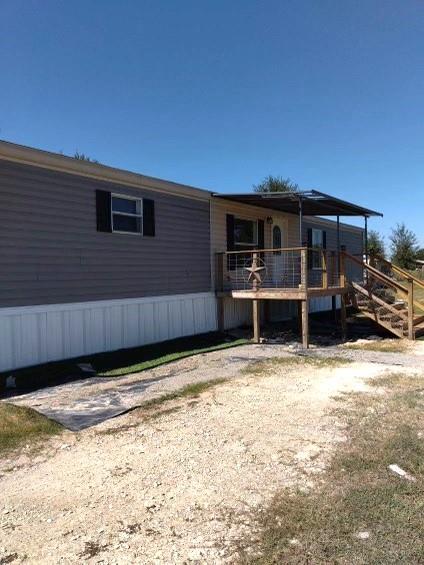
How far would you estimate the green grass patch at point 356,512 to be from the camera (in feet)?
8.55

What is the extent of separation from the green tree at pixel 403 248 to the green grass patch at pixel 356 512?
40.4 m

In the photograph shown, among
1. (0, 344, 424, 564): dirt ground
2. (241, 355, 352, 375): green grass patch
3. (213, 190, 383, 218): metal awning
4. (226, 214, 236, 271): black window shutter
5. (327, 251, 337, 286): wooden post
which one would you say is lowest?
(0, 344, 424, 564): dirt ground

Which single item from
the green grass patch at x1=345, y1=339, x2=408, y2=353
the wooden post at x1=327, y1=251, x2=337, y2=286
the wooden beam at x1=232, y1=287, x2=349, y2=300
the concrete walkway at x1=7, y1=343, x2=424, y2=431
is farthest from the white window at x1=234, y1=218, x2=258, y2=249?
the green grass patch at x1=345, y1=339, x2=408, y2=353

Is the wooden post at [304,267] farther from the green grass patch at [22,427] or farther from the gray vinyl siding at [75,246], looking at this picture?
the green grass patch at [22,427]

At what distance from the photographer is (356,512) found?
3.05m

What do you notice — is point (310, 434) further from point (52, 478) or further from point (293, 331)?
point (293, 331)

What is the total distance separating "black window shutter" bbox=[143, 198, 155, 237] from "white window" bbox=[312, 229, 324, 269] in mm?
7595

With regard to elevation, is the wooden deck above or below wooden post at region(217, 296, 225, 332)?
above

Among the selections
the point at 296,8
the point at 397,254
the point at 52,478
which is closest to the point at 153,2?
the point at 296,8

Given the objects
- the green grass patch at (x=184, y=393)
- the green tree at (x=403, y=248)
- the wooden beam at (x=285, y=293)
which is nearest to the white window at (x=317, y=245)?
the wooden beam at (x=285, y=293)

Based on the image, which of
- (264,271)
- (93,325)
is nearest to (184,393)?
(93,325)

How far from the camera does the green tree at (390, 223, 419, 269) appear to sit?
1658 inches

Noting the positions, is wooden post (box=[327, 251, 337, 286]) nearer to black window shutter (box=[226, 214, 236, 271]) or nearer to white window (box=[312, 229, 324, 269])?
black window shutter (box=[226, 214, 236, 271])

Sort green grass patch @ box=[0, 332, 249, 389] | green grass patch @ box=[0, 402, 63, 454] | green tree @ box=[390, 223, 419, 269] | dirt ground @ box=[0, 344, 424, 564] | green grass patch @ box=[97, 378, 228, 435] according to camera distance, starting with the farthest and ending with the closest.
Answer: green tree @ box=[390, 223, 419, 269], green grass patch @ box=[0, 332, 249, 389], green grass patch @ box=[97, 378, 228, 435], green grass patch @ box=[0, 402, 63, 454], dirt ground @ box=[0, 344, 424, 564]
